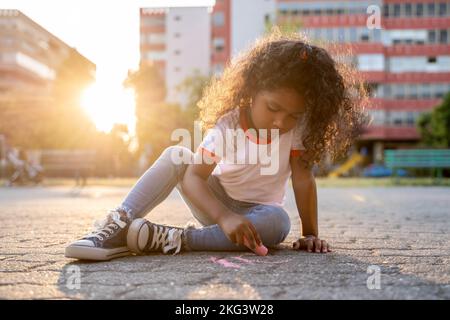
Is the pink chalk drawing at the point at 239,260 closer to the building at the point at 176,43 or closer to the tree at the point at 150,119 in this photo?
the tree at the point at 150,119

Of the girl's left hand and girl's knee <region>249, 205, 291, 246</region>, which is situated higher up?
girl's knee <region>249, 205, 291, 246</region>

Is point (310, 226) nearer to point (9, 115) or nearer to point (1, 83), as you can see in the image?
point (9, 115)

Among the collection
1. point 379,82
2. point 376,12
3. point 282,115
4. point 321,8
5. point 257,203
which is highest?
point 321,8

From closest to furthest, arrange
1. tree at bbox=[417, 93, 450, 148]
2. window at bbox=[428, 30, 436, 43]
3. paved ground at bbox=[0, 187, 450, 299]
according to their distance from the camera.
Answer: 1. paved ground at bbox=[0, 187, 450, 299]
2. tree at bbox=[417, 93, 450, 148]
3. window at bbox=[428, 30, 436, 43]

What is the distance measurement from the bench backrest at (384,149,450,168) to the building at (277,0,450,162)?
96.0 ft

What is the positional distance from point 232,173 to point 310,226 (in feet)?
1.61

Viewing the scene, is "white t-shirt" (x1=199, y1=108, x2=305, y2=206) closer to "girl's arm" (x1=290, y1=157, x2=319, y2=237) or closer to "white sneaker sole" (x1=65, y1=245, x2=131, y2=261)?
"girl's arm" (x1=290, y1=157, x2=319, y2=237)

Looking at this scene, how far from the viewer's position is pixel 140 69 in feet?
121

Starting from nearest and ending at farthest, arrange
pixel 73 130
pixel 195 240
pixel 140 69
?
pixel 195 240 < pixel 73 130 < pixel 140 69

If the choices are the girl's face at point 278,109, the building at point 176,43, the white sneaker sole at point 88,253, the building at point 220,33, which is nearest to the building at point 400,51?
the building at point 220,33

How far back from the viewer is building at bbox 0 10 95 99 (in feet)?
183

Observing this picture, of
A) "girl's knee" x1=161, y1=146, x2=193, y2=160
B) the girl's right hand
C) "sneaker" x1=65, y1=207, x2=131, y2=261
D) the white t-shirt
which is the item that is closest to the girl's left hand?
the white t-shirt

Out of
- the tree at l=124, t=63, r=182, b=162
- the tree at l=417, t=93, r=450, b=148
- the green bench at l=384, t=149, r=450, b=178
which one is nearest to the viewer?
the green bench at l=384, t=149, r=450, b=178

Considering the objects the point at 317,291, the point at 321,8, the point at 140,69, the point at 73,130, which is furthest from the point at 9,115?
the point at 317,291
